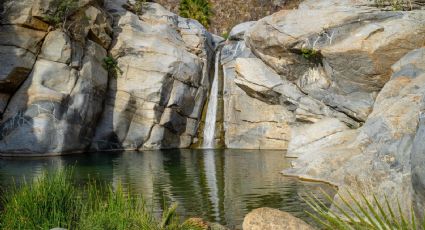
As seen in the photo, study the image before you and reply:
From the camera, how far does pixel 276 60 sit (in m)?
34.2

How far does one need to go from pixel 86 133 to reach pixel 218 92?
1117cm

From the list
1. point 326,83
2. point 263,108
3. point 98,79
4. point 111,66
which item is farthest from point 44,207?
point 111,66

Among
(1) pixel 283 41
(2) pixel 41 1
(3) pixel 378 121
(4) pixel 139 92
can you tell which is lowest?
(3) pixel 378 121

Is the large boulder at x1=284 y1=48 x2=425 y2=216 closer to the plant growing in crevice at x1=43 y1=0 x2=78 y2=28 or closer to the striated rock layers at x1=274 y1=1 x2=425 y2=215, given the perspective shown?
the striated rock layers at x1=274 y1=1 x2=425 y2=215

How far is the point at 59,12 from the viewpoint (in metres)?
32.0

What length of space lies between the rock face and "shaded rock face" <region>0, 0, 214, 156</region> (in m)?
22.9

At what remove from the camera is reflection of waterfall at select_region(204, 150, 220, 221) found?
15.0 meters

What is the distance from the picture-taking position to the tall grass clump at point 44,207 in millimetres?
7785

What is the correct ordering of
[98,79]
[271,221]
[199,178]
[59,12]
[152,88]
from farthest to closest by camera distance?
[152,88] → [98,79] → [59,12] → [199,178] → [271,221]

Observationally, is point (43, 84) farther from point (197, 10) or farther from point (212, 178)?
point (197, 10)

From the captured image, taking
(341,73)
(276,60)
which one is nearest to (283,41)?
(276,60)

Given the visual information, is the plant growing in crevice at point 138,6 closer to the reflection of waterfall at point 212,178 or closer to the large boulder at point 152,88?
the large boulder at point 152,88

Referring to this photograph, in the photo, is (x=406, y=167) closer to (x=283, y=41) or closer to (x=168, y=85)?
(x=283, y=41)

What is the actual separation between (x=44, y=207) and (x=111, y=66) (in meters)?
28.6
